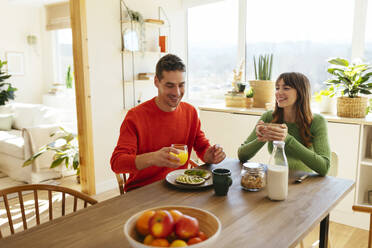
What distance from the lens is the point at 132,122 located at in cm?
175

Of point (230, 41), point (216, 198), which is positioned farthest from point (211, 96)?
point (216, 198)

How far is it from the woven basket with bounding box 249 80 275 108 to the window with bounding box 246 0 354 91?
0.39m

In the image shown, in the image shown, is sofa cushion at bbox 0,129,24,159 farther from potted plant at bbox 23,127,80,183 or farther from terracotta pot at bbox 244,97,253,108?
terracotta pot at bbox 244,97,253,108

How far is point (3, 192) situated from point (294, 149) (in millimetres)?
1360

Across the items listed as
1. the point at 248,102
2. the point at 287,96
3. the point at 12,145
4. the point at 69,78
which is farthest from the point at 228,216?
the point at 69,78

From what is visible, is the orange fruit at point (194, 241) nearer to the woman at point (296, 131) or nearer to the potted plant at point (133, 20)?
the woman at point (296, 131)

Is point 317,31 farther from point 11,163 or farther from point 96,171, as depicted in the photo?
point 11,163

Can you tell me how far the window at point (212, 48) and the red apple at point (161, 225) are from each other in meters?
3.38

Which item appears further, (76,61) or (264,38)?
(264,38)

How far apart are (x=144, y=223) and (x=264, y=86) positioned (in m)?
2.65

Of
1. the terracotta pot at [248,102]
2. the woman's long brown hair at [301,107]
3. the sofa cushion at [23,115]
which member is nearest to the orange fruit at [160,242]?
the woman's long brown hair at [301,107]

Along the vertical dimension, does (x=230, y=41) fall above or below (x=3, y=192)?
above

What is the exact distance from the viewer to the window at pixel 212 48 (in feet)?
13.1

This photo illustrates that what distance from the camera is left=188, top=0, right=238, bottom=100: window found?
3.98 metres
